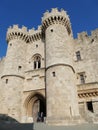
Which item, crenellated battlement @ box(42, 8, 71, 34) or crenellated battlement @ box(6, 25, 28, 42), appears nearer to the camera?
crenellated battlement @ box(42, 8, 71, 34)

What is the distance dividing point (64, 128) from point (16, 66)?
11045 mm

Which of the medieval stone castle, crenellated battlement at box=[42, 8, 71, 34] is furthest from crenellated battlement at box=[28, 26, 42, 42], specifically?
crenellated battlement at box=[42, 8, 71, 34]

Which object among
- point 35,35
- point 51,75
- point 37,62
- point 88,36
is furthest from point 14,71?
point 88,36

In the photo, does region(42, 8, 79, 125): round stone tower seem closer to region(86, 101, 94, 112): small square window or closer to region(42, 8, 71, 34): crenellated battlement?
region(42, 8, 71, 34): crenellated battlement

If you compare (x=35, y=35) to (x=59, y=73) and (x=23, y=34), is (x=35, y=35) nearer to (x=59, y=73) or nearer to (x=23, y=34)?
(x=23, y=34)

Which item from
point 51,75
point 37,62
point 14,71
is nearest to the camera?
point 51,75

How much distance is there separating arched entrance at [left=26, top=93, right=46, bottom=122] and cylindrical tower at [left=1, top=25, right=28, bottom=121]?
114 cm

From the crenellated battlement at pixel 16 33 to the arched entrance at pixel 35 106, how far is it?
755cm

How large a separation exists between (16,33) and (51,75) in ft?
26.0

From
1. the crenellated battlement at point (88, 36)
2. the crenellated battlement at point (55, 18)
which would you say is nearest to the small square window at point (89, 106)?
the crenellated battlement at point (88, 36)

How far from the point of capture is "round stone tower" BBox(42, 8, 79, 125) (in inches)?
527

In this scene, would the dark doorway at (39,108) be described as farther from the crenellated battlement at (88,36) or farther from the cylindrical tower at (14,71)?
the crenellated battlement at (88,36)

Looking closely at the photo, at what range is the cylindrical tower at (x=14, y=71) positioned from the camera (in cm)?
1570

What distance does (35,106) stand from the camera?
16.9 meters
